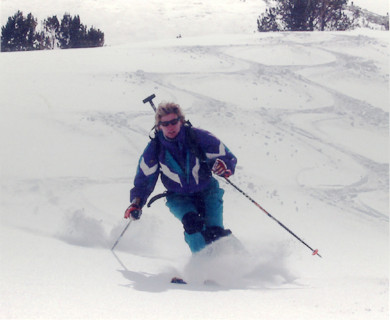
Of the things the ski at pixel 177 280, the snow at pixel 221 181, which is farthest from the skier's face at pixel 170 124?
the ski at pixel 177 280

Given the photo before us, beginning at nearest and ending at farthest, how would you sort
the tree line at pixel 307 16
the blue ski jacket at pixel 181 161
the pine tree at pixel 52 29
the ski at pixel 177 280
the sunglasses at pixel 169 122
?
1. the ski at pixel 177 280
2. the sunglasses at pixel 169 122
3. the blue ski jacket at pixel 181 161
4. the tree line at pixel 307 16
5. the pine tree at pixel 52 29

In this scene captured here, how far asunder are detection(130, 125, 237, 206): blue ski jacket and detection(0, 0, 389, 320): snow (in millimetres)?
560

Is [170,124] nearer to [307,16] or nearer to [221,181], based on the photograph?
[221,181]

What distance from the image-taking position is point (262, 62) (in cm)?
1080

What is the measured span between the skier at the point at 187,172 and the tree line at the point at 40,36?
1782cm

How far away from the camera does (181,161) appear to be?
4.10m

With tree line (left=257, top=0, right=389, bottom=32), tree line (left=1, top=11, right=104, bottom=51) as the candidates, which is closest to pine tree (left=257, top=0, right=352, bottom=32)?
tree line (left=257, top=0, right=389, bottom=32)

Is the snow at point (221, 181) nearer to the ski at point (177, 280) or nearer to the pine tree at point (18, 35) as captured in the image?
the ski at point (177, 280)

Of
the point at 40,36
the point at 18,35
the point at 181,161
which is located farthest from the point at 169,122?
the point at 40,36

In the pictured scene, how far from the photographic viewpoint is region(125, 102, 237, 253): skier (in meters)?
4.03

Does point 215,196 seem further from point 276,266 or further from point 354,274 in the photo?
point 354,274

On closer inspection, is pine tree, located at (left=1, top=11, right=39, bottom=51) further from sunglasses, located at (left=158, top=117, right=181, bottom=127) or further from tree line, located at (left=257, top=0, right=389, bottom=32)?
sunglasses, located at (left=158, top=117, right=181, bottom=127)

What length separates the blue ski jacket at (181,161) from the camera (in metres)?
4.09

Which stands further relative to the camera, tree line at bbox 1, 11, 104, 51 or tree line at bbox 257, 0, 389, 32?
tree line at bbox 257, 0, 389, 32
